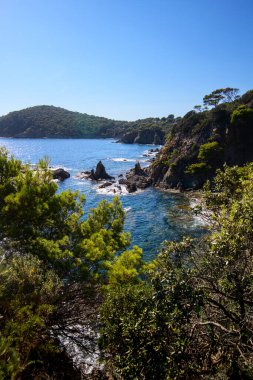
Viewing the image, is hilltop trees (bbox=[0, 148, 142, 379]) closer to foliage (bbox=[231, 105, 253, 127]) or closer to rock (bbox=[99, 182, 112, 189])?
rock (bbox=[99, 182, 112, 189])

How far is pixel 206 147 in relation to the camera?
6981 cm

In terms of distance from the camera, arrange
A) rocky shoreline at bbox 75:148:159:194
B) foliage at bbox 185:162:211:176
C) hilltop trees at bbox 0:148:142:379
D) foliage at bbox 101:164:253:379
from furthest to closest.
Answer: rocky shoreline at bbox 75:148:159:194 → foliage at bbox 185:162:211:176 → hilltop trees at bbox 0:148:142:379 → foliage at bbox 101:164:253:379

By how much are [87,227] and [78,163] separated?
105 m

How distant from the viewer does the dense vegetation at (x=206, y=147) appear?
6862cm

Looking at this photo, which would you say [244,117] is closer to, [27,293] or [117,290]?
[117,290]

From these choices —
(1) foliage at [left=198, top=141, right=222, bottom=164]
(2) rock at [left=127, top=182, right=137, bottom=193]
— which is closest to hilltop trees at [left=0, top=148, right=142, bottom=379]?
(2) rock at [left=127, top=182, right=137, bottom=193]

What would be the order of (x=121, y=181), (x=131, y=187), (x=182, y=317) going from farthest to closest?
(x=121, y=181) → (x=131, y=187) → (x=182, y=317)

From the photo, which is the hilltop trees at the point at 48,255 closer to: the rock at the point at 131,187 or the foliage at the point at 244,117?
the rock at the point at 131,187

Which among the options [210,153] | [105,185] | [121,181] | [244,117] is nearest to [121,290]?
[210,153]

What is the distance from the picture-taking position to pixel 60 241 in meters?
16.7

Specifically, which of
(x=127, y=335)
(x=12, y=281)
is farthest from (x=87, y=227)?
(x=127, y=335)

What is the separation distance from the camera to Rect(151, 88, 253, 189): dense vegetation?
68625 mm

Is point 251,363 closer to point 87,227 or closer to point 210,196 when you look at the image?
point 210,196

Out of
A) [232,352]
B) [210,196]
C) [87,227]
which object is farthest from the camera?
[87,227]
